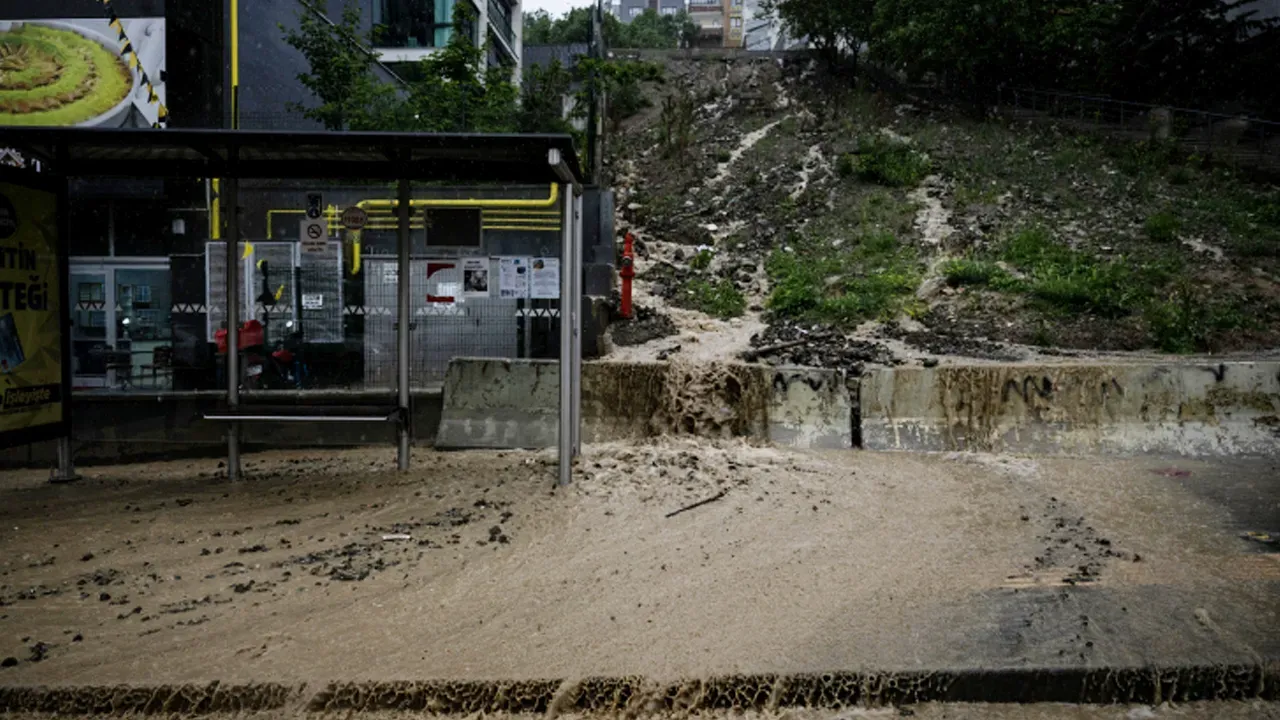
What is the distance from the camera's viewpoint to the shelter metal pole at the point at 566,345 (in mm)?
8344

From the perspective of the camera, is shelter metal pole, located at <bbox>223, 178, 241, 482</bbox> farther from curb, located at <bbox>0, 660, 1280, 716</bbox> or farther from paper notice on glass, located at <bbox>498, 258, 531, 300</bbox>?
curb, located at <bbox>0, 660, 1280, 716</bbox>

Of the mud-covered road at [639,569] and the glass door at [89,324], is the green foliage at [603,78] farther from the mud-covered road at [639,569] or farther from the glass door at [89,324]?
the mud-covered road at [639,569]

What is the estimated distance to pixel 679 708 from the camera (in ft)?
13.9

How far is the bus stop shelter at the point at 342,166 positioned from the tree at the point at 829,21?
22.2 m

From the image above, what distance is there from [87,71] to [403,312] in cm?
1084

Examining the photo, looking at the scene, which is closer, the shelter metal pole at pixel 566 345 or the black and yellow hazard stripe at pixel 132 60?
the shelter metal pole at pixel 566 345

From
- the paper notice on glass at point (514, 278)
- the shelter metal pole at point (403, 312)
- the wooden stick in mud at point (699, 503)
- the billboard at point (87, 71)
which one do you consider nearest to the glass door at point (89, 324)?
the billboard at point (87, 71)

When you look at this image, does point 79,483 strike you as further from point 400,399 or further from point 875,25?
point 875,25

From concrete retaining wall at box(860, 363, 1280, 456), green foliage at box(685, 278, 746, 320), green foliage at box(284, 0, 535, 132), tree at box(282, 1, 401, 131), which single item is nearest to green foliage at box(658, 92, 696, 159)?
green foliage at box(284, 0, 535, 132)

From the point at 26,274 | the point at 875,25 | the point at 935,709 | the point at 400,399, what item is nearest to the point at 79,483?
the point at 26,274

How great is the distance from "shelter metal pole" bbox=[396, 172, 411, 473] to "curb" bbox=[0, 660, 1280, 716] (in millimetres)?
4913

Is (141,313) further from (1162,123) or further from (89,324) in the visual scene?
(1162,123)

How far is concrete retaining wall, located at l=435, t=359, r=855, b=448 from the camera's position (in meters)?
10.2

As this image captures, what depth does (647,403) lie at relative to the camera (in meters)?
10.7
